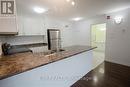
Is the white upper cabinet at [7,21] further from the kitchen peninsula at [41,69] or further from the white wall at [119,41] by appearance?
the white wall at [119,41]

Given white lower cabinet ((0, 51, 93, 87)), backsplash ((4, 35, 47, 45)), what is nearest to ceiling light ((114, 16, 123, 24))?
white lower cabinet ((0, 51, 93, 87))

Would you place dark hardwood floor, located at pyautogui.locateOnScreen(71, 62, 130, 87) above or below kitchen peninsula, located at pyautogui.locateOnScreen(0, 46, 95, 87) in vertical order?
below

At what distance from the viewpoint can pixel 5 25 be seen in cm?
198

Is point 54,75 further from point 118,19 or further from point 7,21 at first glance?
point 118,19

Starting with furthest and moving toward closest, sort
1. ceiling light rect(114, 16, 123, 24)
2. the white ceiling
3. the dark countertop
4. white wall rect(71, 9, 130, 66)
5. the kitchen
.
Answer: ceiling light rect(114, 16, 123, 24), white wall rect(71, 9, 130, 66), the white ceiling, the kitchen, the dark countertop

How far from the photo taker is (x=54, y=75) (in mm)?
1683

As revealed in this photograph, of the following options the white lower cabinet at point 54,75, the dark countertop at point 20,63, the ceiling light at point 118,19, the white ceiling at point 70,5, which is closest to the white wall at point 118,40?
the ceiling light at point 118,19

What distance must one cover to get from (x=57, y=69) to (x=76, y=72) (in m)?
0.72

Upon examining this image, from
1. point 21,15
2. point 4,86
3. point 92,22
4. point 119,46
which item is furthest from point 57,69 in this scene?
point 92,22

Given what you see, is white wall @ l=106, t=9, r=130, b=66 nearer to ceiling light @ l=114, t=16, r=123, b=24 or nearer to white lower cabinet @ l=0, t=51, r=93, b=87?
ceiling light @ l=114, t=16, r=123, b=24

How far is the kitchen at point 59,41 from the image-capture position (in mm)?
1354

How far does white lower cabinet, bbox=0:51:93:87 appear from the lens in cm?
123

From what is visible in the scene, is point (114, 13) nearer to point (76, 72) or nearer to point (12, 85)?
point (76, 72)

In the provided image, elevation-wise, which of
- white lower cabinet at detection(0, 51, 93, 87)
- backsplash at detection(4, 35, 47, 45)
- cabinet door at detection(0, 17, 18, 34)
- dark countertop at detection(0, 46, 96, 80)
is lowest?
white lower cabinet at detection(0, 51, 93, 87)
